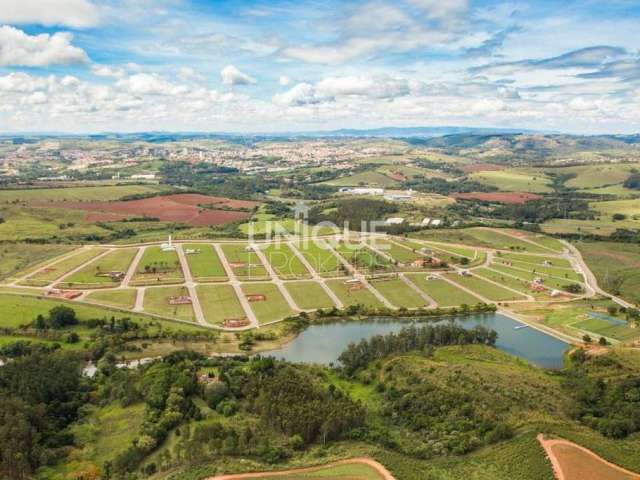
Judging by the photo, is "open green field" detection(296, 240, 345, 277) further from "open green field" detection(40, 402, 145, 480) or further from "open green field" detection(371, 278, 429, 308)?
"open green field" detection(40, 402, 145, 480)

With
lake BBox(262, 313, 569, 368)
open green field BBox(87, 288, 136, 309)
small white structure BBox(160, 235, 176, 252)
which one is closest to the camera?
lake BBox(262, 313, 569, 368)

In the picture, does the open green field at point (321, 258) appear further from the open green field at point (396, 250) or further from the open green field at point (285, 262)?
the open green field at point (396, 250)

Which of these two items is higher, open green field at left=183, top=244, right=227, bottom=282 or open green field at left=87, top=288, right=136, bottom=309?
open green field at left=183, top=244, right=227, bottom=282

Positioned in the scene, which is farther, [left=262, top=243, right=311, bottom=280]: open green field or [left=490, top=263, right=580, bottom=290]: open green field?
[left=262, top=243, right=311, bottom=280]: open green field

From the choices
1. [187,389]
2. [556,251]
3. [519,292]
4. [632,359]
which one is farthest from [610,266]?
[187,389]

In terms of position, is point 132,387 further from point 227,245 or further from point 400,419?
point 227,245

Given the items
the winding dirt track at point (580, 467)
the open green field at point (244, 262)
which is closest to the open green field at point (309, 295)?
the open green field at point (244, 262)

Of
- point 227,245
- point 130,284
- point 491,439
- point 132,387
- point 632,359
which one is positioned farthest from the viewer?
point 227,245

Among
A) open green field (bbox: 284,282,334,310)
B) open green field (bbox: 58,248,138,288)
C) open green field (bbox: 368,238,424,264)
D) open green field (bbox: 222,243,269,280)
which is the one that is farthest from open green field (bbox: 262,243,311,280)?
open green field (bbox: 58,248,138,288)

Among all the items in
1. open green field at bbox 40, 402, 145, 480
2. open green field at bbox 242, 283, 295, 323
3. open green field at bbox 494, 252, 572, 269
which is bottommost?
open green field at bbox 40, 402, 145, 480
